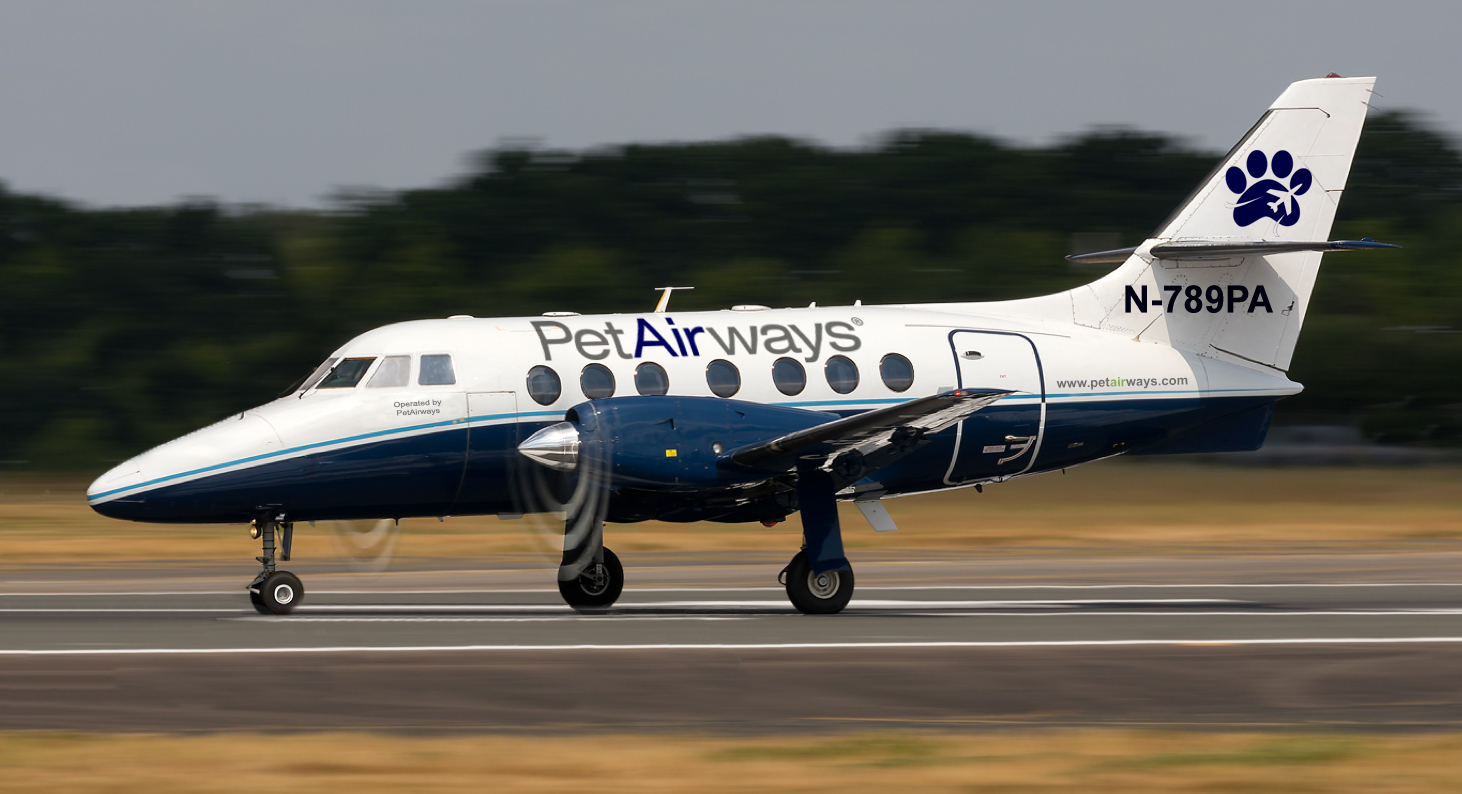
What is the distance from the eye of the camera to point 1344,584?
20.4m

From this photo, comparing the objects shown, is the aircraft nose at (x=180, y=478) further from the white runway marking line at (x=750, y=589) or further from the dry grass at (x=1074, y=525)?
the dry grass at (x=1074, y=525)

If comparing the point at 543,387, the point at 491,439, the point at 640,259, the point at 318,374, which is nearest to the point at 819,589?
the point at 543,387

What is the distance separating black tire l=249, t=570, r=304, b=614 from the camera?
1605cm

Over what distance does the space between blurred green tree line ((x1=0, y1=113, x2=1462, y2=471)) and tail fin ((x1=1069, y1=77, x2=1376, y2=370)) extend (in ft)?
62.7

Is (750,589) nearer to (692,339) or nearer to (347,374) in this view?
(692,339)

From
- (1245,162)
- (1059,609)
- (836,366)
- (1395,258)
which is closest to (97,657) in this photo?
(836,366)

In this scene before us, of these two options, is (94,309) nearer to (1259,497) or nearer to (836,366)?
(1259,497)

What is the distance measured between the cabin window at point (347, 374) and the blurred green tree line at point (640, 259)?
87.0 feet

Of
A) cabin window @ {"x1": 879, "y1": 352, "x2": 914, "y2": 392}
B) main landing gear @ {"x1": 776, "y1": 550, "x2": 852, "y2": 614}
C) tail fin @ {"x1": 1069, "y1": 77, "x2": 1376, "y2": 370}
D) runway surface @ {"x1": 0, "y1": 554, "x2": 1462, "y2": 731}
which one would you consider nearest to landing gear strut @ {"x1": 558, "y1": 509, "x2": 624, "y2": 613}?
runway surface @ {"x1": 0, "y1": 554, "x2": 1462, "y2": 731}

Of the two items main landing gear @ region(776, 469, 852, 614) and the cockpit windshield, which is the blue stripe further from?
main landing gear @ region(776, 469, 852, 614)

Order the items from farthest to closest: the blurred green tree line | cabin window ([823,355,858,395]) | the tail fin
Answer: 1. the blurred green tree line
2. the tail fin
3. cabin window ([823,355,858,395])

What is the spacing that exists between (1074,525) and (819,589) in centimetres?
1291

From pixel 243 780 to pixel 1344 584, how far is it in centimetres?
1561

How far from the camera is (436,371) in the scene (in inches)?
639
